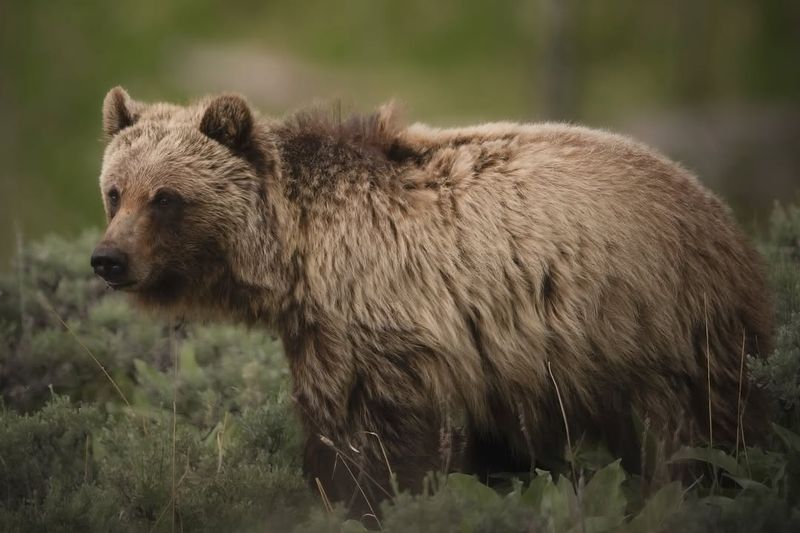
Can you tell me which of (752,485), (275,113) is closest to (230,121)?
(752,485)

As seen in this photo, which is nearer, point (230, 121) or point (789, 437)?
point (789, 437)

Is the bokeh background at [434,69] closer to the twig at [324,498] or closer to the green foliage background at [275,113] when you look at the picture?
the green foliage background at [275,113]

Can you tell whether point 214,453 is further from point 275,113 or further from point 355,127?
point 275,113

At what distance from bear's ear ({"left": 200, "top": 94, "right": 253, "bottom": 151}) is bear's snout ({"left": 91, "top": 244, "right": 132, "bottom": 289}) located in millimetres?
780

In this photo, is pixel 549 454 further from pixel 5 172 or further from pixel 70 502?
pixel 5 172

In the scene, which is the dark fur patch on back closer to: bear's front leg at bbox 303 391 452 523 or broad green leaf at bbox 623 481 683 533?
bear's front leg at bbox 303 391 452 523

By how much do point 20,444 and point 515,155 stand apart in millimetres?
2785

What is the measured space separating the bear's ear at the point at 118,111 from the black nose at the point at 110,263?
3.04 ft

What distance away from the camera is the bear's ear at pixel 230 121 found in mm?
5129

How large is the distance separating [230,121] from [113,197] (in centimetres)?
69

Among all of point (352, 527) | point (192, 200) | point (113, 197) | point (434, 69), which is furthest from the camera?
point (434, 69)

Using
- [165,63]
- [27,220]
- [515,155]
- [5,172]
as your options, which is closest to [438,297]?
[515,155]

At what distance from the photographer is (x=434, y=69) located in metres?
20.0

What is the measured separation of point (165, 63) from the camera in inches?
813
